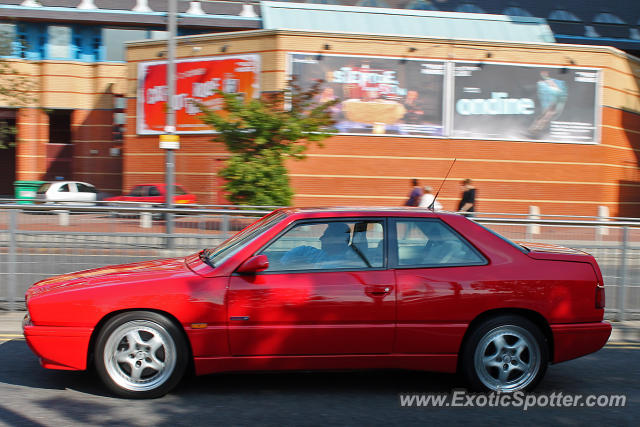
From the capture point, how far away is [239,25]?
34.0 metres

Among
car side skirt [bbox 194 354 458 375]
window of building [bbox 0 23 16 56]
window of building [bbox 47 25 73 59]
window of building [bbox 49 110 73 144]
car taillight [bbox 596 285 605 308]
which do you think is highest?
window of building [bbox 47 25 73 59]

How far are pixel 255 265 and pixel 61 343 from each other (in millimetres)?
1516

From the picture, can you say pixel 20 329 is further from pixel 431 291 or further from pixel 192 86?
pixel 192 86

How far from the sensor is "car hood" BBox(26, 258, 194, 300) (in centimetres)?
501

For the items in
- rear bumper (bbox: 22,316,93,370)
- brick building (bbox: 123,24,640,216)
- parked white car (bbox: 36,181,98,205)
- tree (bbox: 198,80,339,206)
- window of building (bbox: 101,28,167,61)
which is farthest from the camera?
window of building (bbox: 101,28,167,61)

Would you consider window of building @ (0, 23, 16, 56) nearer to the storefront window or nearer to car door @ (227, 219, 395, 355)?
car door @ (227, 219, 395, 355)

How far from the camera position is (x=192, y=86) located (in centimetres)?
2480

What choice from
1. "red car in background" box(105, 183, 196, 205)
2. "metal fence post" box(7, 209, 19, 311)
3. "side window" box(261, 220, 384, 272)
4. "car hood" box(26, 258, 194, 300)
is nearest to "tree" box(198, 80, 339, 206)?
"red car in background" box(105, 183, 196, 205)

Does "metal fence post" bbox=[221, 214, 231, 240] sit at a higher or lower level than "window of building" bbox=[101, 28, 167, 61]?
lower

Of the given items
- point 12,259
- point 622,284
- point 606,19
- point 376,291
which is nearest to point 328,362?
point 376,291

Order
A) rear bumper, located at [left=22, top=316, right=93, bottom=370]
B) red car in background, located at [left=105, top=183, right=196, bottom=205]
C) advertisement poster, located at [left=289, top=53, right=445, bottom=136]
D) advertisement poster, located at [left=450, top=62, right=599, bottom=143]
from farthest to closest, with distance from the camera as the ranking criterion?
red car in background, located at [left=105, top=183, right=196, bottom=205]
advertisement poster, located at [left=450, top=62, right=599, bottom=143]
advertisement poster, located at [left=289, top=53, right=445, bottom=136]
rear bumper, located at [left=22, top=316, right=93, bottom=370]

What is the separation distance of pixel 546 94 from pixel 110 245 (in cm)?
1998

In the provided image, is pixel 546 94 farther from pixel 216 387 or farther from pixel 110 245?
pixel 216 387

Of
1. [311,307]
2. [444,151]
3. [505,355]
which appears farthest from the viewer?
[444,151]
